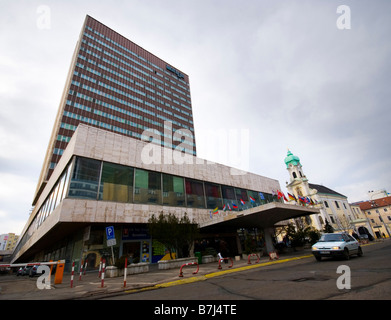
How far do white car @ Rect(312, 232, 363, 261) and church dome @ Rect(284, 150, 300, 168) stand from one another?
200 feet

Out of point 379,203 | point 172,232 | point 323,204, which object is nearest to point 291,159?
point 323,204

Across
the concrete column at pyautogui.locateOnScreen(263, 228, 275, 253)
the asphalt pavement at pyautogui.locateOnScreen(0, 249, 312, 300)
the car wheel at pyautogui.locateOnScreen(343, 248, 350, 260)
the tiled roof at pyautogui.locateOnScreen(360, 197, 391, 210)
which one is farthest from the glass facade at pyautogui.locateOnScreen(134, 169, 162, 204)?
the tiled roof at pyautogui.locateOnScreen(360, 197, 391, 210)

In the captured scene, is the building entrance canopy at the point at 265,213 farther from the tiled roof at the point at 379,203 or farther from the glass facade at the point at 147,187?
the tiled roof at the point at 379,203

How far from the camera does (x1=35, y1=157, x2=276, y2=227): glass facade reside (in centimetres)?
1547

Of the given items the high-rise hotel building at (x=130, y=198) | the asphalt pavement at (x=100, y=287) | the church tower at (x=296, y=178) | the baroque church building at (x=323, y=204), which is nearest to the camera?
the asphalt pavement at (x=100, y=287)

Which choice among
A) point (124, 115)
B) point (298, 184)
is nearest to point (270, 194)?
point (298, 184)

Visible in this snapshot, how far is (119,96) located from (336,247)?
65595 millimetres

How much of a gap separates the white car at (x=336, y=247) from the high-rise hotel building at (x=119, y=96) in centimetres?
4777

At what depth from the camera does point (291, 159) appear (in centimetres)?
6881

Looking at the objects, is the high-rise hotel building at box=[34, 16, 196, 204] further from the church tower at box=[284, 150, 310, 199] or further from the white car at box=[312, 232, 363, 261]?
the white car at box=[312, 232, 363, 261]

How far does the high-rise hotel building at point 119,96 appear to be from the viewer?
5169cm

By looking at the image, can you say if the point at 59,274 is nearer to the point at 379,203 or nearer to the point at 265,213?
the point at 265,213

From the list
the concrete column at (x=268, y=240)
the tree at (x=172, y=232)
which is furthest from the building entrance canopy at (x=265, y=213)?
the tree at (x=172, y=232)
